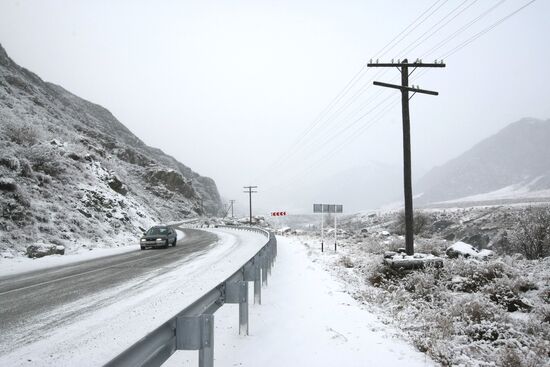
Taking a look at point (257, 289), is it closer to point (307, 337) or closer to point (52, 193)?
point (307, 337)

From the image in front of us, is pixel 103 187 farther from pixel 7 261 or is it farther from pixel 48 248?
pixel 7 261

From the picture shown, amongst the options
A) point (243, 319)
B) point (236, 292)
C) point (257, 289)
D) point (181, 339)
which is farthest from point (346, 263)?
point (181, 339)

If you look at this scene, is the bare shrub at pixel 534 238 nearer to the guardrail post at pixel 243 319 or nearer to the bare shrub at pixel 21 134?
the guardrail post at pixel 243 319

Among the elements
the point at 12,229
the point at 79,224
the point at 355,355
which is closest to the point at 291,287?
the point at 355,355

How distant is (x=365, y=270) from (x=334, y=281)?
2.90 m

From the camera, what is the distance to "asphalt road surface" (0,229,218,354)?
6.25 metres

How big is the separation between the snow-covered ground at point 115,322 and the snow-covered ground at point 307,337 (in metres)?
1.09

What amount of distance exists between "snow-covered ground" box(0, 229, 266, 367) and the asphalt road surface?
19 centimetres

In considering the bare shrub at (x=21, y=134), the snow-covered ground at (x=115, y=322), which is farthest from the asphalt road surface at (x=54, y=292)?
the bare shrub at (x=21, y=134)

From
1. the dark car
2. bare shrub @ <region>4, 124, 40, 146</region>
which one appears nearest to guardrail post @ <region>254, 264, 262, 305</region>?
the dark car

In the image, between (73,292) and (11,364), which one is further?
(73,292)

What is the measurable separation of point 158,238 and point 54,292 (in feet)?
43.0

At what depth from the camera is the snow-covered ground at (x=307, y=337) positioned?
508cm

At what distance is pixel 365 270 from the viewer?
548 inches
